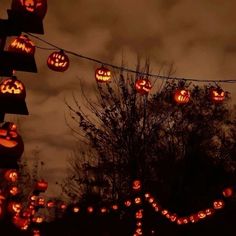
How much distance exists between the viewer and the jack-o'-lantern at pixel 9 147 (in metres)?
9.15

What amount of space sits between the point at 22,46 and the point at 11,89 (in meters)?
0.97

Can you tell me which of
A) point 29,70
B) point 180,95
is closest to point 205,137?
point 180,95

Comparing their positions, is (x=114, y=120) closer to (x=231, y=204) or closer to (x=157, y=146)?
(x=157, y=146)

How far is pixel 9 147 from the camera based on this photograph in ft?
30.3

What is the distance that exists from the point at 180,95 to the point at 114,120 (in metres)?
9.69

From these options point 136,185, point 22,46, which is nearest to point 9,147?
point 22,46

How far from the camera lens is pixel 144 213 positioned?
23.1 metres

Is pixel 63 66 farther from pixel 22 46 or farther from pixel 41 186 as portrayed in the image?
pixel 41 186

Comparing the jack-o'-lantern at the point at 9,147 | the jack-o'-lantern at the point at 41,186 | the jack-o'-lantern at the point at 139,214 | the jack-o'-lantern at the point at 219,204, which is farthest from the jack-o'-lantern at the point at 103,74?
the jack-o'-lantern at the point at 41,186

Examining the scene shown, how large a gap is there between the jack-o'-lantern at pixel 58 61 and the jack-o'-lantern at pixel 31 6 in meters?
1.98

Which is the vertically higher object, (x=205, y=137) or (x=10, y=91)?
(x=205, y=137)

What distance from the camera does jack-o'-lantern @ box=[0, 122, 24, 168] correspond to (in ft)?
30.0

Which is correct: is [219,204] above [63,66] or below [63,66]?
below

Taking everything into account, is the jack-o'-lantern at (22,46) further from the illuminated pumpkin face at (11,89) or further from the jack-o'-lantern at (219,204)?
the jack-o'-lantern at (219,204)
